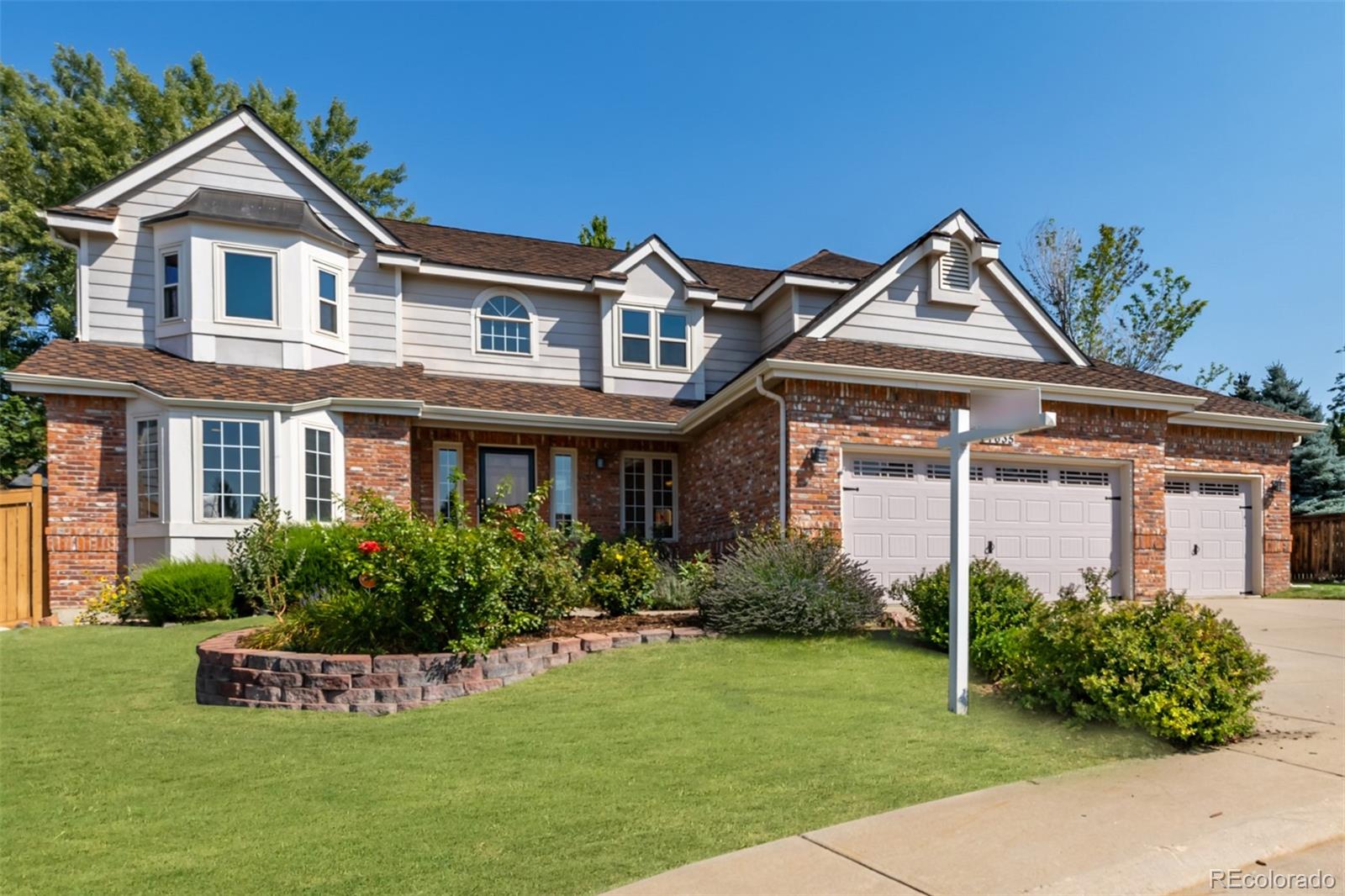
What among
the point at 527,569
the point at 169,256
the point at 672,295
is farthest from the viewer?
the point at 672,295

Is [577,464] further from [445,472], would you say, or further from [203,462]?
[203,462]

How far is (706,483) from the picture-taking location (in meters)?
16.1

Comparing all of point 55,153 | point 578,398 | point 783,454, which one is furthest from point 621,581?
point 55,153

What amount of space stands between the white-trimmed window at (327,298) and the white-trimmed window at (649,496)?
5767mm

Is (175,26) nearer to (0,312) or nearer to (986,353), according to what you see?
(0,312)

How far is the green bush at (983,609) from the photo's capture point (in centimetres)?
790

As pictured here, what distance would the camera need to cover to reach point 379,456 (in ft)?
47.0

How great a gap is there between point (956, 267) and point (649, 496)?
704cm

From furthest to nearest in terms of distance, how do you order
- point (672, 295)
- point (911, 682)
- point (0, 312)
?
point (0, 312), point (672, 295), point (911, 682)

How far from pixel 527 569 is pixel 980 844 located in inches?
224

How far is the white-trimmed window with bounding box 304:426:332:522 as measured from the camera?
1369 cm

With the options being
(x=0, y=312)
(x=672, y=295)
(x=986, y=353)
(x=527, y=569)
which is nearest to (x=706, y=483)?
(x=672, y=295)

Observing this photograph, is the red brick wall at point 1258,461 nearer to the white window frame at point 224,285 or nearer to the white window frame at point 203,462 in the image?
the white window frame at point 203,462

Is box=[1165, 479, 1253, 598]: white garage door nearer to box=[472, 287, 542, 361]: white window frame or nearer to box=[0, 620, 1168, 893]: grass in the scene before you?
box=[0, 620, 1168, 893]: grass
